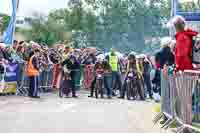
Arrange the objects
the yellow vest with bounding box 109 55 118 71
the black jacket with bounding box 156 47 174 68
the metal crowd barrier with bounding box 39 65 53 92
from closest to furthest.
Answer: the black jacket with bounding box 156 47 174 68 → the metal crowd barrier with bounding box 39 65 53 92 → the yellow vest with bounding box 109 55 118 71

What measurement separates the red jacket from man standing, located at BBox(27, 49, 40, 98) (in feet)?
34.6

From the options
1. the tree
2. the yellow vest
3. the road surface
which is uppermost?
the tree

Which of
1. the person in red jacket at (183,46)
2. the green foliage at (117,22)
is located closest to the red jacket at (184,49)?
the person in red jacket at (183,46)

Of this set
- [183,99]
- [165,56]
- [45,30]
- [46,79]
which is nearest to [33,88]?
[46,79]

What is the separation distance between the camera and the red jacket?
1164 centimetres

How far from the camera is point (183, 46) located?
38.3 ft

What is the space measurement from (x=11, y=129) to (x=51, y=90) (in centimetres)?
1277

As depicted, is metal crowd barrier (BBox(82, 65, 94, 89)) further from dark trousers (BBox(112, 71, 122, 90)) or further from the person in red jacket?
the person in red jacket

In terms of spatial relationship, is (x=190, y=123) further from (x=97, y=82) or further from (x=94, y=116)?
(x=97, y=82)

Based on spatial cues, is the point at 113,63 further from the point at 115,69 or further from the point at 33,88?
the point at 33,88

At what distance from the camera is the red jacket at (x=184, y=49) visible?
1164cm

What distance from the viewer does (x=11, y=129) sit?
39.6 feet

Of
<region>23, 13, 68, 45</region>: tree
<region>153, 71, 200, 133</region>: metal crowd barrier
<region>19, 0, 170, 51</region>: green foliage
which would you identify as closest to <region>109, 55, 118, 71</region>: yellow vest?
<region>153, 71, 200, 133</region>: metal crowd barrier

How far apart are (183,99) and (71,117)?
15.1ft
